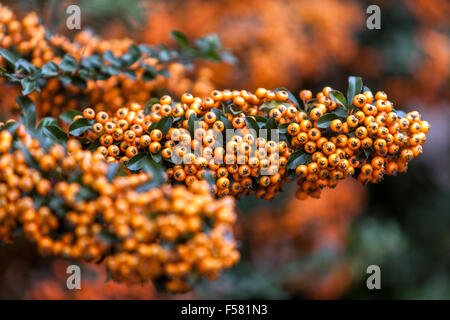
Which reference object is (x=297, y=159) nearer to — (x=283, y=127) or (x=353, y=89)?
(x=283, y=127)

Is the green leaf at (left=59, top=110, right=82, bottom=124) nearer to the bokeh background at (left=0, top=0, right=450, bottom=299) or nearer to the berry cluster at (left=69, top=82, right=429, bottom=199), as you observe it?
the berry cluster at (left=69, top=82, right=429, bottom=199)

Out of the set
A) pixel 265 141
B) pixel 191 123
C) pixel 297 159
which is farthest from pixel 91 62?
pixel 297 159

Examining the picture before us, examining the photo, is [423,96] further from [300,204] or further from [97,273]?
[97,273]

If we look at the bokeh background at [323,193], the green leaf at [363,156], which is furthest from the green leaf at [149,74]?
the green leaf at [363,156]

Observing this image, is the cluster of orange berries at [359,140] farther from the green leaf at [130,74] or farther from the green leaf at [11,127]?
the green leaf at [11,127]

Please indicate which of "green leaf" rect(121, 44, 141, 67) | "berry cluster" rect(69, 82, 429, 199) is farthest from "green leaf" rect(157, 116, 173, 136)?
"green leaf" rect(121, 44, 141, 67)
